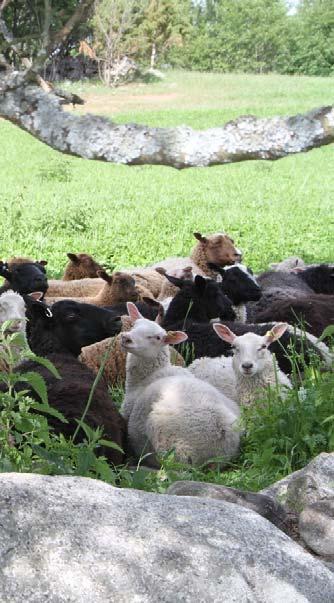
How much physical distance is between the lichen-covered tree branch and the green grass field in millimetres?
6185

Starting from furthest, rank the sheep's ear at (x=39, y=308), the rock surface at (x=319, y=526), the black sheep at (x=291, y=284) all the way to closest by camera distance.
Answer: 1. the black sheep at (x=291, y=284)
2. the sheep's ear at (x=39, y=308)
3. the rock surface at (x=319, y=526)

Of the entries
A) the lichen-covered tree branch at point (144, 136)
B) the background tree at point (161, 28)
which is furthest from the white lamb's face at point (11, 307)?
the background tree at point (161, 28)

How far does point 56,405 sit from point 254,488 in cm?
116

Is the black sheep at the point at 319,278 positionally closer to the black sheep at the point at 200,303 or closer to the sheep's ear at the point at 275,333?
the black sheep at the point at 200,303

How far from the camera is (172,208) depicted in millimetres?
18875

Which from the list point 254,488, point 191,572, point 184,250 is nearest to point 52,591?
point 191,572

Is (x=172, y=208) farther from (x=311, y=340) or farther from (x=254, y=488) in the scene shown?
(x=254, y=488)

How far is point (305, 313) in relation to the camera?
845 centimetres

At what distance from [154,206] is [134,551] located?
54.5ft

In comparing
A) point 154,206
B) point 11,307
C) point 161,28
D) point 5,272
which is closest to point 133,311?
point 11,307

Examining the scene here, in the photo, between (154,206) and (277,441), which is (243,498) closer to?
(277,441)

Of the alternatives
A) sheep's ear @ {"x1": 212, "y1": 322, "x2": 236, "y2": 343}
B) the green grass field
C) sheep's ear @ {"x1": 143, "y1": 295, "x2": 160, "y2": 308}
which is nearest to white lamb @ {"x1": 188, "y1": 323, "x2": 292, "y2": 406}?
sheep's ear @ {"x1": 212, "y1": 322, "x2": 236, "y2": 343}

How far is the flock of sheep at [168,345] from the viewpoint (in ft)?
19.2

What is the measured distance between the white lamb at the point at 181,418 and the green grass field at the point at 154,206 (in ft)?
19.6
